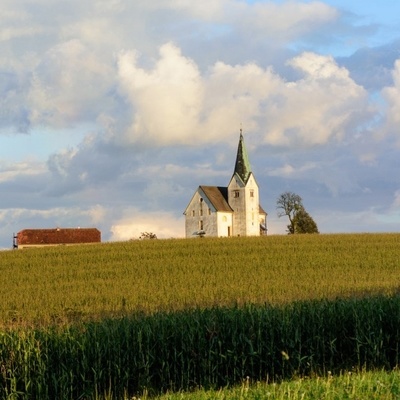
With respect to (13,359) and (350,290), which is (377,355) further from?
(350,290)

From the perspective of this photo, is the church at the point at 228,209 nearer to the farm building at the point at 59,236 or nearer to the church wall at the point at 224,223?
the church wall at the point at 224,223

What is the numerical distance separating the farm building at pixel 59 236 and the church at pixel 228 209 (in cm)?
1399

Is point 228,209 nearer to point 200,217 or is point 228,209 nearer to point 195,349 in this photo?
point 200,217

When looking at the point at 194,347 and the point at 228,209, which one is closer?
the point at 194,347

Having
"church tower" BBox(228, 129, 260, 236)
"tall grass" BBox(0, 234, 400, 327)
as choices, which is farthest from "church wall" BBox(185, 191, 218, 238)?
"tall grass" BBox(0, 234, 400, 327)

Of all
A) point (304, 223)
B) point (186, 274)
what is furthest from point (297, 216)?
point (186, 274)

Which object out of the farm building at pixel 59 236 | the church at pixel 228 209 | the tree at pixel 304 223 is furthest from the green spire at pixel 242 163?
the farm building at pixel 59 236

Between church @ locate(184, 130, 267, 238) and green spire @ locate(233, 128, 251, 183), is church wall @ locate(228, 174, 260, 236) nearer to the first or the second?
church @ locate(184, 130, 267, 238)

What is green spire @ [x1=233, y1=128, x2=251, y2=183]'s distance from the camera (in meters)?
109

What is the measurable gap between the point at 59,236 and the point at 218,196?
81.7 ft

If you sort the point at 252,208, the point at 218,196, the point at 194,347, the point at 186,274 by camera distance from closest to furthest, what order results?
1. the point at 194,347
2. the point at 186,274
3. the point at 218,196
4. the point at 252,208

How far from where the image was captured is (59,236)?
99.2 metres

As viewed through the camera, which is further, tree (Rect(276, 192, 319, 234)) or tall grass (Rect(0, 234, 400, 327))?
tree (Rect(276, 192, 319, 234))

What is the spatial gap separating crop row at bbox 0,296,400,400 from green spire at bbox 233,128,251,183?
9143 cm
